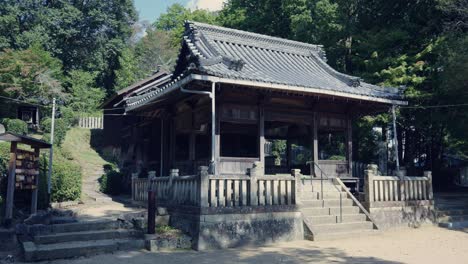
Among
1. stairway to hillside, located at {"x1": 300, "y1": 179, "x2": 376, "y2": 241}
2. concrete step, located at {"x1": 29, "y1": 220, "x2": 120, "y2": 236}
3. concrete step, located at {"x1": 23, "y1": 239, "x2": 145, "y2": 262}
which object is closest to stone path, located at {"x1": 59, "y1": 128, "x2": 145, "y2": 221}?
concrete step, located at {"x1": 29, "y1": 220, "x2": 120, "y2": 236}

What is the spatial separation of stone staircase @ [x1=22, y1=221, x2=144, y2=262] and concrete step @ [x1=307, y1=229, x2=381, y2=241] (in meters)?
4.73

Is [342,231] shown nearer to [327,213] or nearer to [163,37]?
[327,213]

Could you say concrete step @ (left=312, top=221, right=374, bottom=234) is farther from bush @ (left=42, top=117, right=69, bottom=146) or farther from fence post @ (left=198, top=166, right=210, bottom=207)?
bush @ (left=42, top=117, right=69, bottom=146)

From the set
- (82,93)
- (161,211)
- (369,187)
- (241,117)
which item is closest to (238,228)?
(161,211)

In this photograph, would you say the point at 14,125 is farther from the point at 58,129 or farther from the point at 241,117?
the point at 241,117

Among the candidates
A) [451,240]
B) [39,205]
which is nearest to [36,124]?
[39,205]

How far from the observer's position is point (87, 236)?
977 centimetres

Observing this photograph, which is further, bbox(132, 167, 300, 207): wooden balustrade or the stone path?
the stone path

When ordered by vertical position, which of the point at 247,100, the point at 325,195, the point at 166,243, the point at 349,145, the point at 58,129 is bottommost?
the point at 166,243

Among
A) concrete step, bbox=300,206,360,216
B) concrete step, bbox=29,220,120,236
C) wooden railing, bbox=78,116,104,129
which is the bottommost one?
concrete step, bbox=29,220,120,236

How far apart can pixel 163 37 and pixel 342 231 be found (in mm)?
42052

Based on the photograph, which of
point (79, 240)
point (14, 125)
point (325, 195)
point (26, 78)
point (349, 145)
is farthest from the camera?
point (26, 78)

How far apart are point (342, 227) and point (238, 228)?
3.34 metres

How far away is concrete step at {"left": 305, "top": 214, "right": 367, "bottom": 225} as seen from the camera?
38.2 feet
